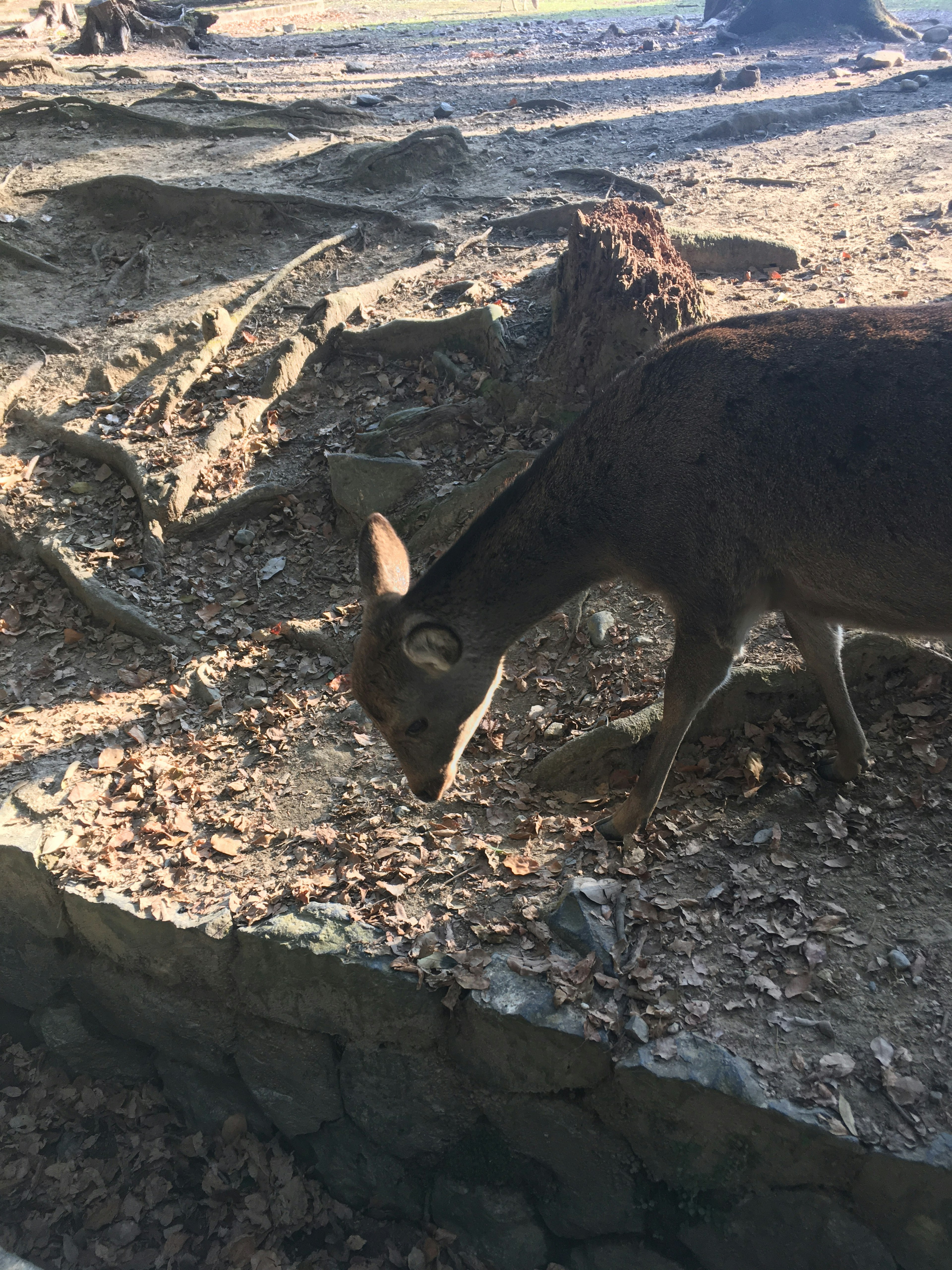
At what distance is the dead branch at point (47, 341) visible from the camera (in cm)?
1000

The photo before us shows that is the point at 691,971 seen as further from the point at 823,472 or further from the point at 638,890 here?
the point at 823,472

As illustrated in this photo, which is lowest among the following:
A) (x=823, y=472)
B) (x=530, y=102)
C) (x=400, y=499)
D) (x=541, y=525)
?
(x=400, y=499)

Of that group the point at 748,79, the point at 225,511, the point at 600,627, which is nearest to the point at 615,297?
the point at 600,627

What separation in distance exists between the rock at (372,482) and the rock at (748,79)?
16826 mm

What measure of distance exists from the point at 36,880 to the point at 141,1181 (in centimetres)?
229

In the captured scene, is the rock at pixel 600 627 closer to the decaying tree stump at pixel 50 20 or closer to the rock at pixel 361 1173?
the rock at pixel 361 1173

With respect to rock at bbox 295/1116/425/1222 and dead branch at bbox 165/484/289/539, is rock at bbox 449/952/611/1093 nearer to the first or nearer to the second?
rock at bbox 295/1116/425/1222

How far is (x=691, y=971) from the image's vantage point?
4.40 meters

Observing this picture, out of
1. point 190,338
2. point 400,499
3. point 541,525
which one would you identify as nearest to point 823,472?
point 541,525

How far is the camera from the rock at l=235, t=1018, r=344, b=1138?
18.1 feet

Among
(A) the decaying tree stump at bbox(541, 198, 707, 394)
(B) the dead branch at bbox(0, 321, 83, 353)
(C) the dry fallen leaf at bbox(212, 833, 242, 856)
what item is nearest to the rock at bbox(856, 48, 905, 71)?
(A) the decaying tree stump at bbox(541, 198, 707, 394)

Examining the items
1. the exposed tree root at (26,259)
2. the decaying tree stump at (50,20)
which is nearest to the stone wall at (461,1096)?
the exposed tree root at (26,259)

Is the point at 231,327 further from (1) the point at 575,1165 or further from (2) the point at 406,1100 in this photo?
(1) the point at 575,1165

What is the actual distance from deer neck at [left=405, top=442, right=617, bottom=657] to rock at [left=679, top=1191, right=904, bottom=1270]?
297 cm
